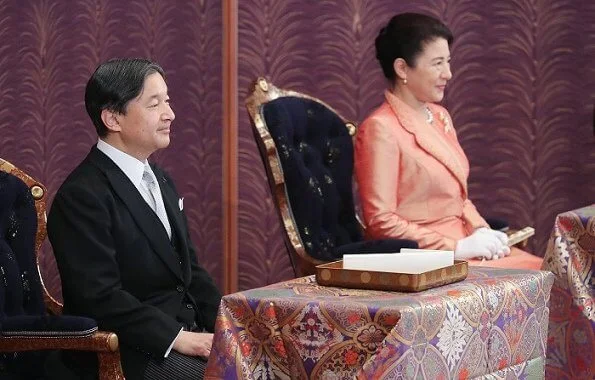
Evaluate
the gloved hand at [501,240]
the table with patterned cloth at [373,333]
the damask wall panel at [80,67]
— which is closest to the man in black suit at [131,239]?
the table with patterned cloth at [373,333]

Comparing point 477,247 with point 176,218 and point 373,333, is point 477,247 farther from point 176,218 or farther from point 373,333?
point 373,333

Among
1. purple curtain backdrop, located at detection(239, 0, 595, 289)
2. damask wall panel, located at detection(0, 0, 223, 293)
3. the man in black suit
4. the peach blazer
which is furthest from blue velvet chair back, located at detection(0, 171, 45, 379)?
purple curtain backdrop, located at detection(239, 0, 595, 289)

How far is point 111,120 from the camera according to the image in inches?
116

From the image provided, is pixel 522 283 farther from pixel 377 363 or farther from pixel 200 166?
pixel 200 166

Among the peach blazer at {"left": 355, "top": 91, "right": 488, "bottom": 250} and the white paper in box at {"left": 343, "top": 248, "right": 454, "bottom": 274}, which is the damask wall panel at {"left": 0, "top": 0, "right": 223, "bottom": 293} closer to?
the peach blazer at {"left": 355, "top": 91, "right": 488, "bottom": 250}

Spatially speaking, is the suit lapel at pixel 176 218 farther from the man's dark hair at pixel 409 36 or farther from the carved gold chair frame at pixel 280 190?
the man's dark hair at pixel 409 36

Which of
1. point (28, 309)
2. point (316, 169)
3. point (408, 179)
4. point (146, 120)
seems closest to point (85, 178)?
point (146, 120)

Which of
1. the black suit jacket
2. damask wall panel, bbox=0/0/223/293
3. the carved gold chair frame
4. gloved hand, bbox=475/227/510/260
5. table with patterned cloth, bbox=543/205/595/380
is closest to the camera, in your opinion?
the black suit jacket

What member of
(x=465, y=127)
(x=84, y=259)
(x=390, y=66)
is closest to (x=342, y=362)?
(x=84, y=259)

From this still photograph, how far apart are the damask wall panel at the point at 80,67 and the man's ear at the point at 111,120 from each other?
2.05 metres

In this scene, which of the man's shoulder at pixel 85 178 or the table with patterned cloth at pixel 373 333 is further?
the man's shoulder at pixel 85 178

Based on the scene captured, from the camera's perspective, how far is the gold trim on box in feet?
7.76

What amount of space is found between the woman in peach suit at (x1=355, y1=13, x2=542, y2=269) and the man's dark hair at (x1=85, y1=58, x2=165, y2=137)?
3.31 ft

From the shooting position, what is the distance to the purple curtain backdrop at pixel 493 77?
484 centimetres
